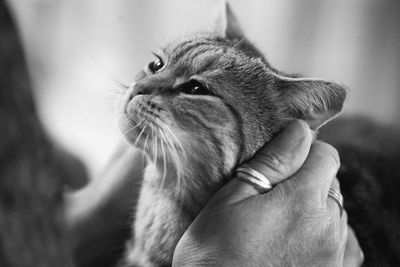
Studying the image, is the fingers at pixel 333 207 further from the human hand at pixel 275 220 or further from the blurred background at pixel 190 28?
the blurred background at pixel 190 28

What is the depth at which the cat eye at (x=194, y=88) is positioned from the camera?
90cm

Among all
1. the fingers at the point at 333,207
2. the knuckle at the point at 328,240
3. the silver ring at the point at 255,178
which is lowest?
the knuckle at the point at 328,240

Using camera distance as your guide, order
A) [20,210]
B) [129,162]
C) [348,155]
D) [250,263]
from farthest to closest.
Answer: [129,162], [348,155], [250,263], [20,210]

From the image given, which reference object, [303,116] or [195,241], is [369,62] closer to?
[303,116]

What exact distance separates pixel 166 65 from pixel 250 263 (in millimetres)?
451

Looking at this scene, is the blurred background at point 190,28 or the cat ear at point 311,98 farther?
the blurred background at point 190,28

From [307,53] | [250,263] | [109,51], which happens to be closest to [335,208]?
[250,263]

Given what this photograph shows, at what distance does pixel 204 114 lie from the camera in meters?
0.88

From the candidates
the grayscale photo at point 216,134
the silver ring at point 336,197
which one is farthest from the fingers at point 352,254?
the silver ring at point 336,197

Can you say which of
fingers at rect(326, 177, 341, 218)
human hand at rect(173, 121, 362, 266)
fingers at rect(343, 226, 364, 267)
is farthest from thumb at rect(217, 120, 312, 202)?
fingers at rect(343, 226, 364, 267)

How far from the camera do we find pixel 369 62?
1.44 meters

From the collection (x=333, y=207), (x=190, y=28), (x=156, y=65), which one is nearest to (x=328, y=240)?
(x=333, y=207)

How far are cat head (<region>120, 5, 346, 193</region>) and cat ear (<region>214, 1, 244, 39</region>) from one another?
0.46 ft

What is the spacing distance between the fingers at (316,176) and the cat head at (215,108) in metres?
0.07
